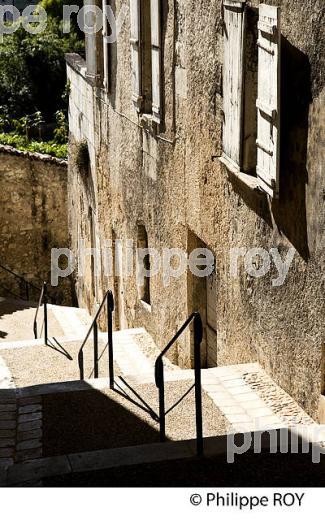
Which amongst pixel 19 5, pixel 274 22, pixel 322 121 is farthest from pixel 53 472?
pixel 19 5

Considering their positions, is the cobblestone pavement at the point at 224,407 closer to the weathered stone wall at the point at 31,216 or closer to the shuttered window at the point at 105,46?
the shuttered window at the point at 105,46

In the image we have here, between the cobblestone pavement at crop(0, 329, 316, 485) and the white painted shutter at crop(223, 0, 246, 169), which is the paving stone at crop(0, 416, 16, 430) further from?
the white painted shutter at crop(223, 0, 246, 169)

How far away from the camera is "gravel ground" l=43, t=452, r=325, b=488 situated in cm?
544

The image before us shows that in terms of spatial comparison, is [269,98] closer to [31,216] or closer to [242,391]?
[242,391]

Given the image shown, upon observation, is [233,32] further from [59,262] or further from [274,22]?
[59,262]

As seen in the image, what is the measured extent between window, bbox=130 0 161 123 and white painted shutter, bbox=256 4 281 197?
131 inches

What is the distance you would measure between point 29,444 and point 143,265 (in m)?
5.67

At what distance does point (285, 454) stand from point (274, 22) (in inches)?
127

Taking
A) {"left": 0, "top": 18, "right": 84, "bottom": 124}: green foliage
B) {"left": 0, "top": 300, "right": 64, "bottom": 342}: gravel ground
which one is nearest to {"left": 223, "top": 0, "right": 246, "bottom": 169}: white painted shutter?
{"left": 0, "top": 300, "right": 64, "bottom": 342}: gravel ground

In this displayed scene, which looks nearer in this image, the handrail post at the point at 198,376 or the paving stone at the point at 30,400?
the handrail post at the point at 198,376

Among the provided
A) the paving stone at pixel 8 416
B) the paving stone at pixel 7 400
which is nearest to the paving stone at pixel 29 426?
the paving stone at pixel 8 416

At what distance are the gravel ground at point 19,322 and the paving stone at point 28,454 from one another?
346 inches

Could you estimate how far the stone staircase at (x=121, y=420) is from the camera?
588 centimetres

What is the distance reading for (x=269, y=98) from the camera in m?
6.66
